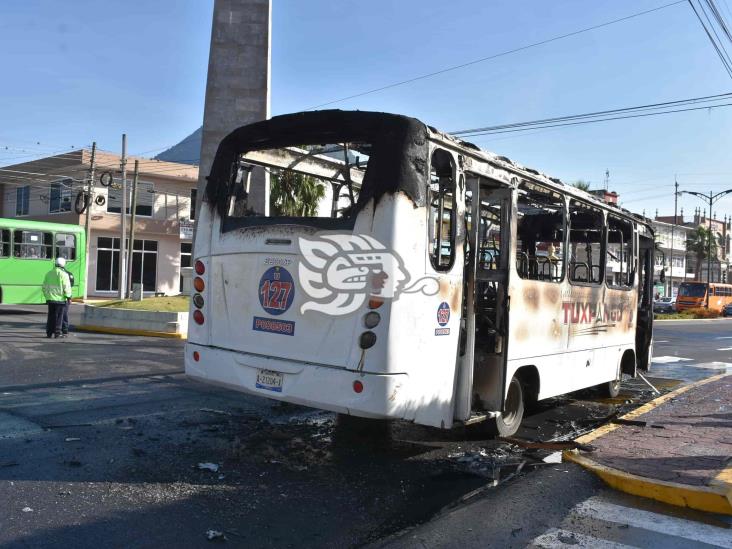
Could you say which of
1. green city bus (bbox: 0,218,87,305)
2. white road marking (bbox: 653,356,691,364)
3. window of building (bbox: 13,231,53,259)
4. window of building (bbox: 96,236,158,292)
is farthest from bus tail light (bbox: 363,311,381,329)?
window of building (bbox: 96,236,158,292)

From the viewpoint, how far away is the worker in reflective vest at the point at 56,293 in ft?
45.9

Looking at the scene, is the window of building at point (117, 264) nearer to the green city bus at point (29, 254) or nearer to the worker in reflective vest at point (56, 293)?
the green city bus at point (29, 254)

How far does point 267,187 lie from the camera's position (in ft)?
22.2

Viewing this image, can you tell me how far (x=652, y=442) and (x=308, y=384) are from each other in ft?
12.9

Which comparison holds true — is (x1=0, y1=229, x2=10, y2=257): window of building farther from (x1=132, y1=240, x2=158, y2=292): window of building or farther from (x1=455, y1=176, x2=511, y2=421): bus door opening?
(x1=455, y1=176, x2=511, y2=421): bus door opening

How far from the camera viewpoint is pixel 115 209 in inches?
1410

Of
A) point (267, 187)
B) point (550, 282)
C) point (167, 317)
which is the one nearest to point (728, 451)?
point (550, 282)

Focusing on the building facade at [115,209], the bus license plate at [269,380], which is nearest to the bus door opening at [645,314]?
the bus license plate at [269,380]

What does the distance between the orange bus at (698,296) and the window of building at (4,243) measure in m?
48.4

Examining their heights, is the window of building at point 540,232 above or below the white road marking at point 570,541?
above

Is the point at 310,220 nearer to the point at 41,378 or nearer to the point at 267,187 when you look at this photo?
the point at 267,187

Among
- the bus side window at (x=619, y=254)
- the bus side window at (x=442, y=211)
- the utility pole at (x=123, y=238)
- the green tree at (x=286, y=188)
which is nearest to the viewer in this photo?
the bus side window at (x=442, y=211)

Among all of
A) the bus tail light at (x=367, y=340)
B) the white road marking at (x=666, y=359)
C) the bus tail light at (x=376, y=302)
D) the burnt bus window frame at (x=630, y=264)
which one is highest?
the burnt bus window frame at (x=630, y=264)

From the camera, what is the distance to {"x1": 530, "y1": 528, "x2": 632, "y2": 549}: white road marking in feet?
14.2
